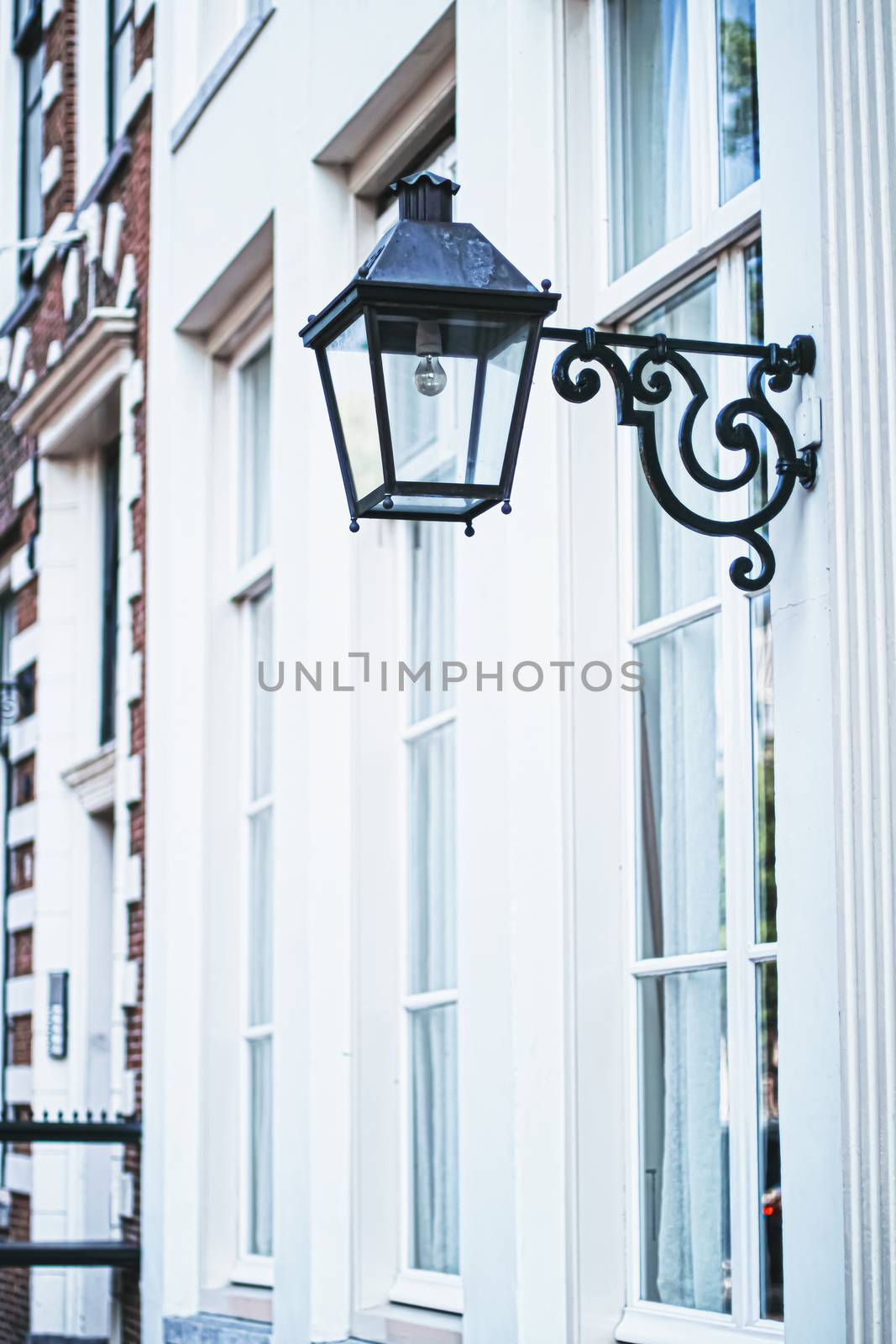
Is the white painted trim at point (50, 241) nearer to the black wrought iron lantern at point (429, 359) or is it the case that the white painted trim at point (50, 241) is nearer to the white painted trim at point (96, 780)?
the white painted trim at point (96, 780)

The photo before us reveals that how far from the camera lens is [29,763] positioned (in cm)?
1210

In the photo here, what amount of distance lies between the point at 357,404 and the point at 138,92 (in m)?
6.63

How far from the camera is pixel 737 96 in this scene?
5.09 metres

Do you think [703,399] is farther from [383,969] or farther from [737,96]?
[383,969]

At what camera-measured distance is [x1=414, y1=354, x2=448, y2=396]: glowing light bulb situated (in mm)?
3900

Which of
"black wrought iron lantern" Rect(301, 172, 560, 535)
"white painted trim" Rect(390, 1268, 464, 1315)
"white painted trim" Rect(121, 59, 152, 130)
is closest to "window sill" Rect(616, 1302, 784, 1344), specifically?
"white painted trim" Rect(390, 1268, 464, 1315)

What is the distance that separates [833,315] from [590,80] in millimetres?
2009

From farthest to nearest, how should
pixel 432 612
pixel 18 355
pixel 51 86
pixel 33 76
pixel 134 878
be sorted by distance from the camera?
pixel 33 76 < pixel 18 355 < pixel 51 86 < pixel 134 878 < pixel 432 612

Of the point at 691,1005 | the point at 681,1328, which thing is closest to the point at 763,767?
the point at 691,1005

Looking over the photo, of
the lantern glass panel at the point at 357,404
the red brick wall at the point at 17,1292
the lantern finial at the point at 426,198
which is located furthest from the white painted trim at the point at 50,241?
the lantern glass panel at the point at 357,404

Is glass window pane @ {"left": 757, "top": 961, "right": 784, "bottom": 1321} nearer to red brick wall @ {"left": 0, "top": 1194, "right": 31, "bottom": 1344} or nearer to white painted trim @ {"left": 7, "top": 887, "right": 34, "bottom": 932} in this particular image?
red brick wall @ {"left": 0, "top": 1194, "right": 31, "bottom": 1344}

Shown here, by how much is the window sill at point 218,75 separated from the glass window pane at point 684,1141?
180 inches

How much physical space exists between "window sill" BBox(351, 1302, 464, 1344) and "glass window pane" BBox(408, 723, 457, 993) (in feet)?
3.27

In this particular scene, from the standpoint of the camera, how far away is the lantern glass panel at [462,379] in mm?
3879
